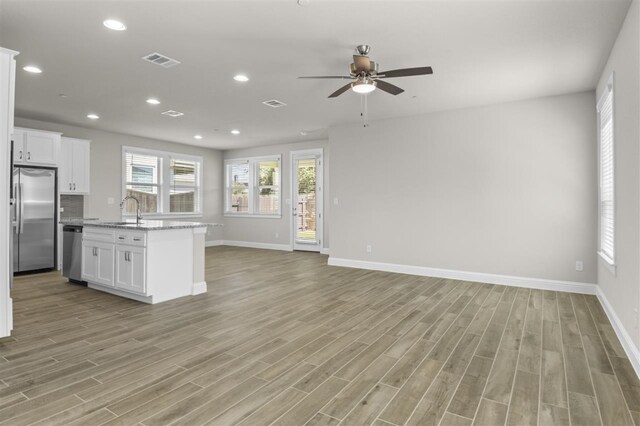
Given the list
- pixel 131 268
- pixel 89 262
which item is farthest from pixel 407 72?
pixel 89 262

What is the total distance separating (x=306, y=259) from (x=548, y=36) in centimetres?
559

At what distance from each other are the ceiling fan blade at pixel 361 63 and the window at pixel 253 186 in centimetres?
614

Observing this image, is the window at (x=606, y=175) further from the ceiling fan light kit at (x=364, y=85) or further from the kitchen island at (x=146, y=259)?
the kitchen island at (x=146, y=259)

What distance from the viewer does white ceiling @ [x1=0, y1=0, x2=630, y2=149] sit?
284 cm

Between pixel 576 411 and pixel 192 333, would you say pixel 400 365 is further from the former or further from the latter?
pixel 192 333

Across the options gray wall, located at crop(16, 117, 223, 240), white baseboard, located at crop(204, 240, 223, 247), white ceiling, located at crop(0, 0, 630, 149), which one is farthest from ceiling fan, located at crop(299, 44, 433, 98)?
white baseboard, located at crop(204, 240, 223, 247)

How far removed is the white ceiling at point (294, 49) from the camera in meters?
2.84

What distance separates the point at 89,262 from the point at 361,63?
4322 millimetres

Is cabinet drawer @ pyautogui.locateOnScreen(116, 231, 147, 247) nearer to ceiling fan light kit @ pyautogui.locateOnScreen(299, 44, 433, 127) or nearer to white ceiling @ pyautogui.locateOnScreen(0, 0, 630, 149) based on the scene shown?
white ceiling @ pyautogui.locateOnScreen(0, 0, 630, 149)

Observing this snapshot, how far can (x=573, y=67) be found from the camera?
396cm

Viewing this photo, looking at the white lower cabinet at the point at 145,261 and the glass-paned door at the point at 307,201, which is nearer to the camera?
the white lower cabinet at the point at 145,261

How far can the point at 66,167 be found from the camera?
21.7 ft

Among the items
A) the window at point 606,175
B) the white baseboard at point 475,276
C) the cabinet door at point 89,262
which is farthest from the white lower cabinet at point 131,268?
the window at point 606,175

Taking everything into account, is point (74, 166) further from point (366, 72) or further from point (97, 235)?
point (366, 72)
